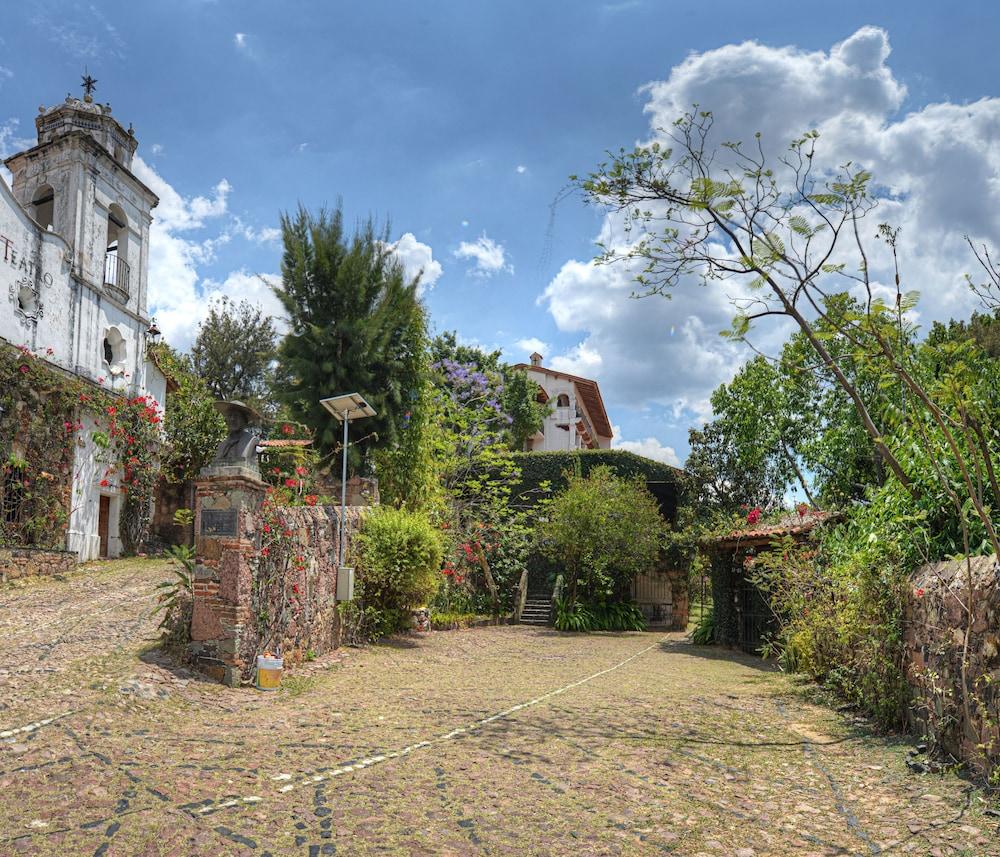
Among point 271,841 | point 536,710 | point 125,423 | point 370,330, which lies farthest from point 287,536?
point 125,423

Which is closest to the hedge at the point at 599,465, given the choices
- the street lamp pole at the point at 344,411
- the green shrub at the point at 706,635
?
the green shrub at the point at 706,635

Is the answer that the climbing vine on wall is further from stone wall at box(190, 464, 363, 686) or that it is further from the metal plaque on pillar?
the metal plaque on pillar

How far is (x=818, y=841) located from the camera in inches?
163

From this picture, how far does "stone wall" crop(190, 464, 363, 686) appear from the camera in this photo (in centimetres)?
752

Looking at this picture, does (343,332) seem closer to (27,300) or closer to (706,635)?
(27,300)

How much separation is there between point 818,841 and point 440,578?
36.8 ft

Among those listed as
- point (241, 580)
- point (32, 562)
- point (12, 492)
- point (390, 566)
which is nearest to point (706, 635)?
point (390, 566)

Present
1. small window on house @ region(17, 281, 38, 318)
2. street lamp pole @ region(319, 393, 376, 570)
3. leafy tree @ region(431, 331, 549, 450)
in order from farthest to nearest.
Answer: leafy tree @ region(431, 331, 549, 450) → small window on house @ region(17, 281, 38, 318) → street lamp pole @ region(319, 393, 376, 570)

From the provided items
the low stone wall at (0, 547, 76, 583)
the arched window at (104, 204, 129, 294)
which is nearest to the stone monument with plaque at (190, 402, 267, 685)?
the low stone wall at (0, 547, 76, 583)

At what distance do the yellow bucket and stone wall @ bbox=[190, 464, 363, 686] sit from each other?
15 centimetres

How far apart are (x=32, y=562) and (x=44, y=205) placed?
27.9ft

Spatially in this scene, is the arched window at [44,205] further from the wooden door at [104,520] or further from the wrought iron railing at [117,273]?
the wooden door at [104,520]

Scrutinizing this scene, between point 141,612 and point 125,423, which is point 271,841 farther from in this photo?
point 125,423

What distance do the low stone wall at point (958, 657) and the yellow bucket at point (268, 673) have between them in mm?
5775
